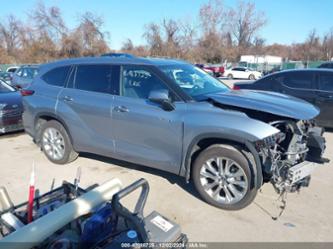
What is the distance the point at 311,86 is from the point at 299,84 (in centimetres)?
28

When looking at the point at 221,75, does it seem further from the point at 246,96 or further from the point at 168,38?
the point at 246,96

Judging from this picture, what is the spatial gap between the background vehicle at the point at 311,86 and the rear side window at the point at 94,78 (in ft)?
10.7

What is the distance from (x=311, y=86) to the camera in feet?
23.0

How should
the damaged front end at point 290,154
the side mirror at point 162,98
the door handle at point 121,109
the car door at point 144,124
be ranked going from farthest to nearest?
the door handle at point 121,109 → the car door at point 144,124 → the side mirror at point 162,98 → the damaged front end at point 290,154

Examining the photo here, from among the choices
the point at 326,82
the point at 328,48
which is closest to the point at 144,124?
the point at 326,82

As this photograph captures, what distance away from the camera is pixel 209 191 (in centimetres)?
357

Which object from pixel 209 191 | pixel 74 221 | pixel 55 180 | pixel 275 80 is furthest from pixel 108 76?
pixel 275 80

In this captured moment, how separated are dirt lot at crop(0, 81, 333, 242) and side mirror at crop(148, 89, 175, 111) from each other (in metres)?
1.19

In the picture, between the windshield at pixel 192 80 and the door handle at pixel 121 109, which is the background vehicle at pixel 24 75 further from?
the windshield at pixel 192 80

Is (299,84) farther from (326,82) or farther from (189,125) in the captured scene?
(189,125)

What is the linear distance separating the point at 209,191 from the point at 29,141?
4.69 meters

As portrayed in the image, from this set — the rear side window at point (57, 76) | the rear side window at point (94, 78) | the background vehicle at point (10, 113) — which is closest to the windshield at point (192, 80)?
the rear side window at point (94, 78)

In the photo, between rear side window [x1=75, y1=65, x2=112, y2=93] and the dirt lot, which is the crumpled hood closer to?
the dirt lot

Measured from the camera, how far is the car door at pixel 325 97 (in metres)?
6.76
